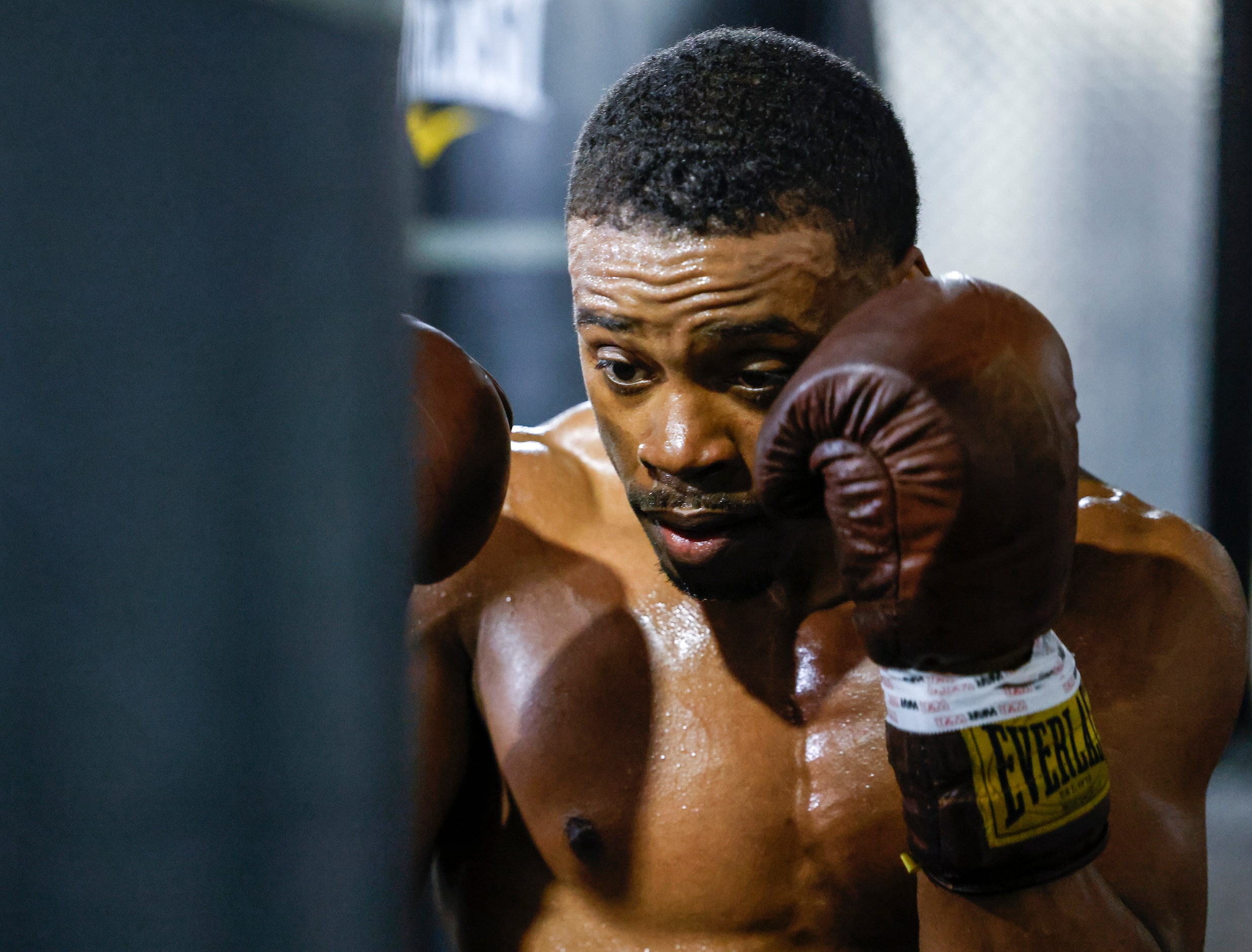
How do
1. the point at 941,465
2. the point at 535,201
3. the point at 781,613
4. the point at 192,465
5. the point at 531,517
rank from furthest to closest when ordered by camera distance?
the point at 535,201 → the point at 531,517 → the point at 781,613 → the point at 941,465 → the point at 192,465

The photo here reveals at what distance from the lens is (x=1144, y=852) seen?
0.96 m

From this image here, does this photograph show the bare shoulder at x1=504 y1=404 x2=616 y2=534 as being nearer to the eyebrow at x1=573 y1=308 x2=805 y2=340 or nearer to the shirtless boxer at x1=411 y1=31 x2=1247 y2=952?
the shirtless boxer at x1=411 y1=31 x2=1247 y2=952

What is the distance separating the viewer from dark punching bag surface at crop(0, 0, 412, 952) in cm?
25

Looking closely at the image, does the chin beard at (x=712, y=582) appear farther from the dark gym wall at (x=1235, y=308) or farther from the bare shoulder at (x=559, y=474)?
the dark gym wall at (x=1235, y=308)

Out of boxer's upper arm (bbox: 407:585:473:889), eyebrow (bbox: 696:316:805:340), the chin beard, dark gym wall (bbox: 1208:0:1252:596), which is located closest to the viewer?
eyebrow (bbox: 696:316:805:340)

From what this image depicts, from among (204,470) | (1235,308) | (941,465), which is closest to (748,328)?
(941,465)

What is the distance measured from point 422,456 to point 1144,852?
0.68 meters

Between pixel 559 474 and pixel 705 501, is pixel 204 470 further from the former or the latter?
pixel 559 474

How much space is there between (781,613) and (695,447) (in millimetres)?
287

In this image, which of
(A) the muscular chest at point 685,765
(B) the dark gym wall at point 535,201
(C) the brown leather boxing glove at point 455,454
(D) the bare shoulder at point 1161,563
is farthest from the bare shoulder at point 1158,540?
(B) the dark gym wall at point 535,201

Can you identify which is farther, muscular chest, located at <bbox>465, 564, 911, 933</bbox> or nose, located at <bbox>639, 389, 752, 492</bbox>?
muscular chest, located at <bbox>465, 564, 911, 933</bbox>

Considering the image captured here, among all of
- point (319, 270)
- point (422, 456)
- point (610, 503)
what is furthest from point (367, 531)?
point (610, 503)

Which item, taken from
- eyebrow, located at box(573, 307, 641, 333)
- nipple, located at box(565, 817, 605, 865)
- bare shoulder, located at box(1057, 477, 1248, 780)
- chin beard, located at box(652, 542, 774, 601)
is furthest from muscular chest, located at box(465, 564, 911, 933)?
eyebrow, located at box(573, 307, 641, 333)

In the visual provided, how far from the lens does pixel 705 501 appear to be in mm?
979
